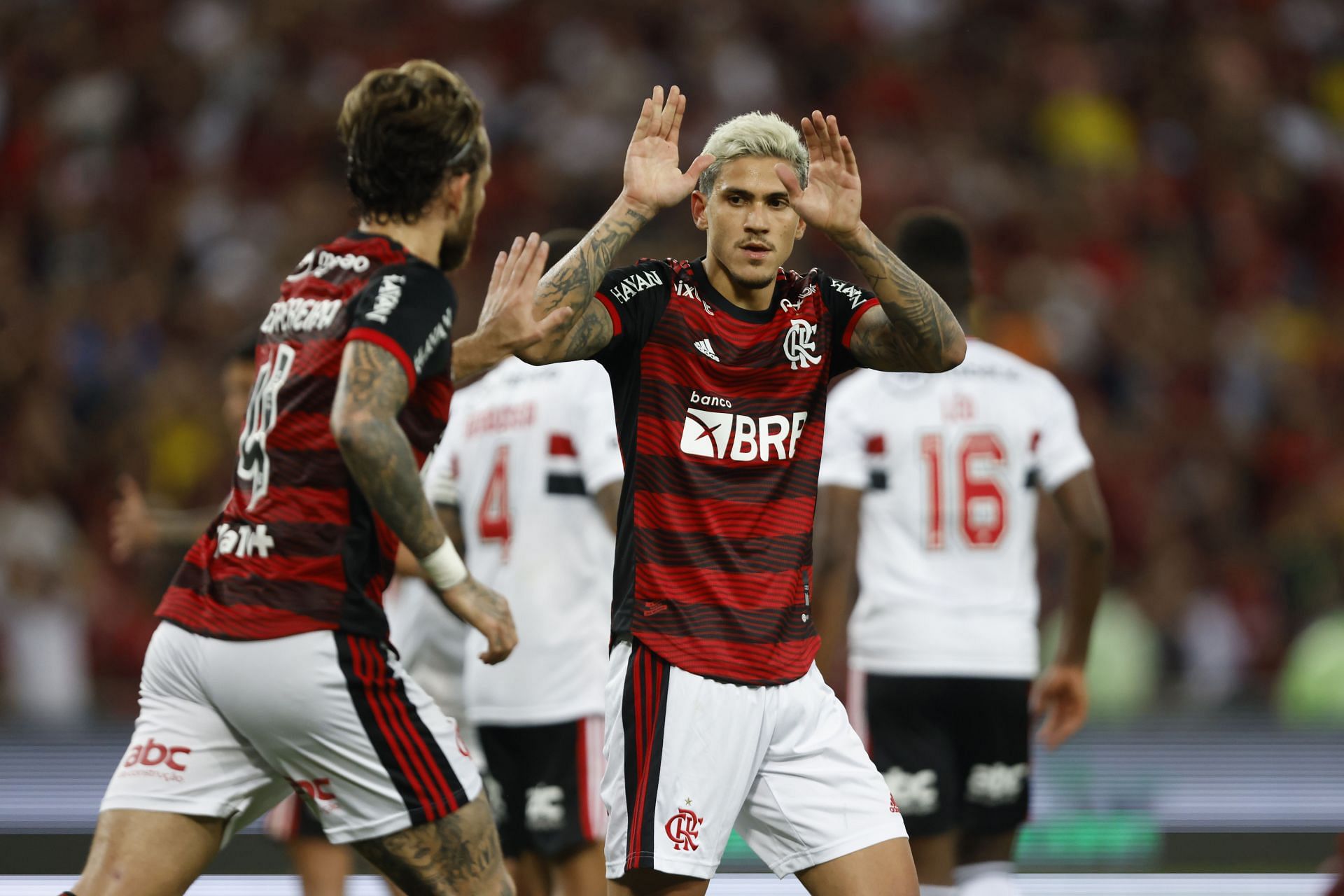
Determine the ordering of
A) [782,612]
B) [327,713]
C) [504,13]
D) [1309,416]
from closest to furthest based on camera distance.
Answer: [327,713] < [782,612] < [1309,416] < [504,13]

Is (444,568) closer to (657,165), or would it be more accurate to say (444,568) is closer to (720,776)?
(720,776)

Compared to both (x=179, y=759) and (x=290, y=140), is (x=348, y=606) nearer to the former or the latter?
(x=179, y=759)

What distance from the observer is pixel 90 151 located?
587 inches

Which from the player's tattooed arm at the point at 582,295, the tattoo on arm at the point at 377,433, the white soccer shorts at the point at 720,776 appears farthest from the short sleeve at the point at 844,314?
the tattoo on arm at the point at 377,433

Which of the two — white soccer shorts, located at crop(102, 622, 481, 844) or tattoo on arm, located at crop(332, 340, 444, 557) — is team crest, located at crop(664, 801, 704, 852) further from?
tattoo on arm, located at crop(332, 340, 444, 557)

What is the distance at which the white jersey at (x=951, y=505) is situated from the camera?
222 inches

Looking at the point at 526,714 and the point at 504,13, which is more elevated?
the point at 504,13

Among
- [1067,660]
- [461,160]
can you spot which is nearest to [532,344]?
[461,160]

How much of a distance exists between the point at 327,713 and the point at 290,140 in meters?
12.6

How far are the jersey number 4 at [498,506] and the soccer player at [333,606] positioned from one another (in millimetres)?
1875

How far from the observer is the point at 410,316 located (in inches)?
141

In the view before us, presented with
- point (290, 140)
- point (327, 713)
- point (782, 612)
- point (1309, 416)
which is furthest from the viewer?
point (290, 140)

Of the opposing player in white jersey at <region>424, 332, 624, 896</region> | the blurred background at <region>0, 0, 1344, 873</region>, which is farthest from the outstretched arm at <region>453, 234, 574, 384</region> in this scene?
the blurred background at <region>0, 0, 1344, 873</region>

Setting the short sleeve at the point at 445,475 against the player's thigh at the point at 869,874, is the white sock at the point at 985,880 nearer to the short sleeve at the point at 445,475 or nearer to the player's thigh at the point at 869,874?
the player's thigh at the point at 869,874
